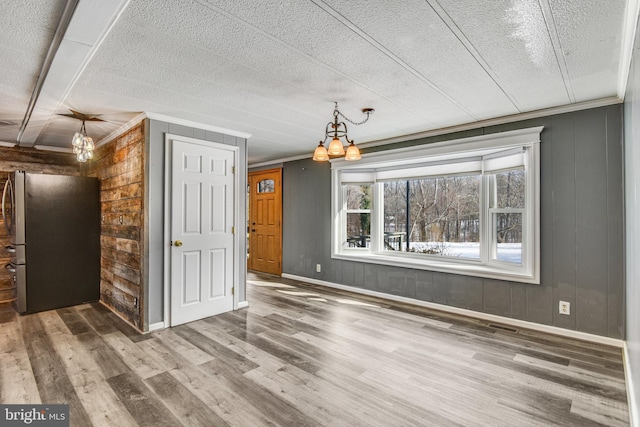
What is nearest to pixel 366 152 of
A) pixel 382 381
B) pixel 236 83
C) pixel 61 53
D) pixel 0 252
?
pixel 236 83

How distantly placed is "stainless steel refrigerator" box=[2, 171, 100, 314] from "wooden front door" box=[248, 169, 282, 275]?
2945 mm

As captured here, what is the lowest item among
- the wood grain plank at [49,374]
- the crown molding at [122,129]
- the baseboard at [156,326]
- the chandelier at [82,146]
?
the wood grain plank at [49,374]

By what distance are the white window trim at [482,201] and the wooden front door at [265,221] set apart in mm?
1435

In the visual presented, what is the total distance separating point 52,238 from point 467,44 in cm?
524

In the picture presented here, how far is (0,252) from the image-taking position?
4852 millimetres

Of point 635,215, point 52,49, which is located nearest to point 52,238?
point 52,49

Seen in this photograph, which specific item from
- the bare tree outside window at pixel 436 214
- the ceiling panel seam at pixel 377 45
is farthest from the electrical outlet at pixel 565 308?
the ceiling panel seam at pixel 377 45

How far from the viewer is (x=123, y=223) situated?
400 cm

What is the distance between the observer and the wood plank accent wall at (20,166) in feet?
15.6

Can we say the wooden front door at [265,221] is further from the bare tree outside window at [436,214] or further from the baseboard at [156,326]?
the baseboard at [156,326]

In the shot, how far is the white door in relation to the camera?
3760mm

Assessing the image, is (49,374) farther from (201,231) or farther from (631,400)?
(631,400)

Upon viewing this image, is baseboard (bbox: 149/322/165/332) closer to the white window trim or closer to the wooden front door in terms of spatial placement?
the white window trim

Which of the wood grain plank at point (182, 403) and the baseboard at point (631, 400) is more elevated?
the baseboard at point (631, 400)
